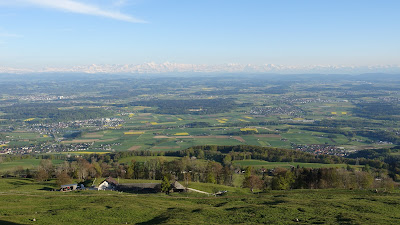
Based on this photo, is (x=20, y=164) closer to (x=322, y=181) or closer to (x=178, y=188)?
(x=178, y=188)

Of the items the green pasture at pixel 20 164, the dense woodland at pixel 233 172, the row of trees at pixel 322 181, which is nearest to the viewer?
the row of trees at pixel 322 181

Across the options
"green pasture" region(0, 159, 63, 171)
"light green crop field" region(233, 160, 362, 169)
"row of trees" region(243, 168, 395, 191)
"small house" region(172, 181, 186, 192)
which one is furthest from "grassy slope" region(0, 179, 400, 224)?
"green pasture" region(0, 159, 63, 171)

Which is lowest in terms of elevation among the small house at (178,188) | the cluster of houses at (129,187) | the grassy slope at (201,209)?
the cluster of houses at (129,187)

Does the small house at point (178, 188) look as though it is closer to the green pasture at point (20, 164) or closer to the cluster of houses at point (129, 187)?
the cluster of houses at point (129, 187)

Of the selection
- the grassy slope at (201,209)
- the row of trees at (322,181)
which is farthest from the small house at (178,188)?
the row of trees at (322,181)

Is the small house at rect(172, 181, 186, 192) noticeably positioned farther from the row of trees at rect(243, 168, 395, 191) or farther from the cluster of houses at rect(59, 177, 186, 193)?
the row of trees at rect(243, 168, 395, 191)

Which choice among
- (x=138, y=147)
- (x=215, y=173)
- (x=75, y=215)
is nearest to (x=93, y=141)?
(x=138, y=147)

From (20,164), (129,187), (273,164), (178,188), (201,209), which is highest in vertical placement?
(201,209)

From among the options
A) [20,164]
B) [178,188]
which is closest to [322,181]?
[178,188]
